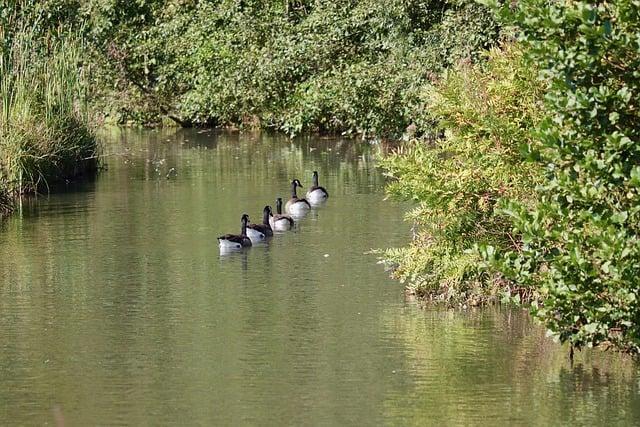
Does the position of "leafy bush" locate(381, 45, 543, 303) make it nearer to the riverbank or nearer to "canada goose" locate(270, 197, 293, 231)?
"canada goose" locate(270, 197, 293, 231)

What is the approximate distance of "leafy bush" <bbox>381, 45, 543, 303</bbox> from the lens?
41.5ft

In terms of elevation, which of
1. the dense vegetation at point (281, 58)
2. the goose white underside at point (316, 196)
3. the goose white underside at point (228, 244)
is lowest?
the goose white underside at point (228, 244)

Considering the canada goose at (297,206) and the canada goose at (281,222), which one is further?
the canada goose at (297,206)

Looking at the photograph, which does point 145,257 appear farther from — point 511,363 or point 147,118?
point 147,118

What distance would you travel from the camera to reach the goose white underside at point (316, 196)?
22.1m

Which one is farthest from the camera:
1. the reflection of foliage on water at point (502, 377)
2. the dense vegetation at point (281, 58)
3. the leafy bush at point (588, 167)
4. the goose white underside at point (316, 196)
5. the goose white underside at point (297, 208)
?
the dense vegetation at point (281, 58)

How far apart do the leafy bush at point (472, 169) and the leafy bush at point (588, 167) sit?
98.1 inches

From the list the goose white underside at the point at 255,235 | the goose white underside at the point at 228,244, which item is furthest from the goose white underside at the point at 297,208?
the goose white underside at the point at 228,244

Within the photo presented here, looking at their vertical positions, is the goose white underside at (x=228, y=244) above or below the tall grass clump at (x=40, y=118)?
below

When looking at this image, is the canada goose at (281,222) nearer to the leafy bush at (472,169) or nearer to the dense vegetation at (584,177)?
the leafy bush at (472,169)

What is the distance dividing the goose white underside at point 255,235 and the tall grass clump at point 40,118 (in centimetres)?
509

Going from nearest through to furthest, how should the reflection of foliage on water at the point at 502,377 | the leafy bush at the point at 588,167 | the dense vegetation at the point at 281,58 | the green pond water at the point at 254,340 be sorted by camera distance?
the leafy bush at the point at 588,167
the reflection of foliage on water at the point at 502,377
the green pond water at the point at 254,340
the dense vegetation at the point at 281,58

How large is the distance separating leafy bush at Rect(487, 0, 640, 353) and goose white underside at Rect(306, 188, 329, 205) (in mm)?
12019

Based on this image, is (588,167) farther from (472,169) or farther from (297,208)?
(297,208)
